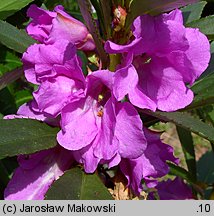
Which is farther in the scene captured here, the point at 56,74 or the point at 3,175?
the point at 3,175

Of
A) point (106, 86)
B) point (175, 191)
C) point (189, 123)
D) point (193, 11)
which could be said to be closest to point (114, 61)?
point (106, 86)

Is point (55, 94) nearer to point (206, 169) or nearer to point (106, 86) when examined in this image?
point (106, 86)

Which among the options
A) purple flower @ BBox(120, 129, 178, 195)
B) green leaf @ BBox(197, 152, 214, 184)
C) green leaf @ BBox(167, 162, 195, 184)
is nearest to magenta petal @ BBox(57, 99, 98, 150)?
purple flower @ BBox(120, 129, 178, 195)

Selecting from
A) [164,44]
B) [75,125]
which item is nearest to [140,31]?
[164,44]

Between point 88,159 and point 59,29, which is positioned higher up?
point 59,29

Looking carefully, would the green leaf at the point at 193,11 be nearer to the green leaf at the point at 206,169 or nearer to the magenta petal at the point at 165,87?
the magenta petal at the point at 165,87

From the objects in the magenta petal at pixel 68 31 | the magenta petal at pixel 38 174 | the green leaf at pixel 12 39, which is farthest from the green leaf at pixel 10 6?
the magenta petal at pixel 38 174
